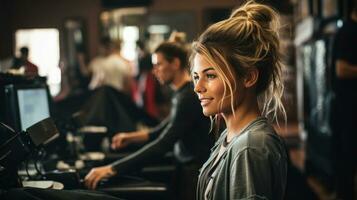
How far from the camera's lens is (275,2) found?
450 cm

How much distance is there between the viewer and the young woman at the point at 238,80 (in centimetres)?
144

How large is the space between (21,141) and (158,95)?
6359 millimetres

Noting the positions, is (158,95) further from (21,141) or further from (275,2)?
(21,141)

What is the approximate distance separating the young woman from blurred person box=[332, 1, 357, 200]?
2.31 m

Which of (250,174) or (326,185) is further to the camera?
(326,185)

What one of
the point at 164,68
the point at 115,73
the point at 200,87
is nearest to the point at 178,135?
the point at 164,68

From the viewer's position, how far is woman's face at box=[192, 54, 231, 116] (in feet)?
5.11

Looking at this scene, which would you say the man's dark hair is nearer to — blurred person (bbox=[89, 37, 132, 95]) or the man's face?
the man's face

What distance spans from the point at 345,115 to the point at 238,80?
Result: 2.73m

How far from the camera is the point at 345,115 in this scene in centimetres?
410

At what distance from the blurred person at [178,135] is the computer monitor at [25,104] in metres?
0.36

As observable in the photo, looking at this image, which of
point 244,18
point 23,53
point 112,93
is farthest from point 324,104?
point 244,18

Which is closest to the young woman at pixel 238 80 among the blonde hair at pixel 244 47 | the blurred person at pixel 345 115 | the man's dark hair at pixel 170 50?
the blonde hair at pixel 244 47

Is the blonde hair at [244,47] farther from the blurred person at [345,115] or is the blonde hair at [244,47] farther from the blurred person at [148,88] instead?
the blurred person at [148,88]
